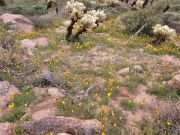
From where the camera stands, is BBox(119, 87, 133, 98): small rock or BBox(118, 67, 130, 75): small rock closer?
BBox(119, 87, 133, 98): small rock

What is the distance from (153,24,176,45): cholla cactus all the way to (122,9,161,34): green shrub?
1.45m

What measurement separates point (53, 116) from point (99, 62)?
5.65m

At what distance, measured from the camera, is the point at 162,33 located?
16656 millimetres

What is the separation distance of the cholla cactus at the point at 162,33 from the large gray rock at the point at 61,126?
9.03 meters

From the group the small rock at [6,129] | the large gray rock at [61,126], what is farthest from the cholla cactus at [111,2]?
the small rock at [6,129]

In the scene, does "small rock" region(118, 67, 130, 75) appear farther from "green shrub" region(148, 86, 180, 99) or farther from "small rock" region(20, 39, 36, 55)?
"small rock" region(20, 39, 36, 55)

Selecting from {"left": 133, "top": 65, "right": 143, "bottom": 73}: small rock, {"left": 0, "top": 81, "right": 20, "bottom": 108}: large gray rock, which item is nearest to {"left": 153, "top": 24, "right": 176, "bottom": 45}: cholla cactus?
{"left": 133, "top": 65, "right": 143, "bottom": 73}: small rock

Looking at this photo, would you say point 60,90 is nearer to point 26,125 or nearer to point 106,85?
point 106,85

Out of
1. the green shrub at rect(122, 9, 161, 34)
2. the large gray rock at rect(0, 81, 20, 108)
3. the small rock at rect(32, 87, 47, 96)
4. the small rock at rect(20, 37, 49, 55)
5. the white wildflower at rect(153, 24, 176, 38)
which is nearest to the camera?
the large gray rock at rect(0, 81, 20, 108)

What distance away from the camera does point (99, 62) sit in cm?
1432

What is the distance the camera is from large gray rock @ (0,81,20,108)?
1058 cm

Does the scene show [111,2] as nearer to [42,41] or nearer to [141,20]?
[141,20]

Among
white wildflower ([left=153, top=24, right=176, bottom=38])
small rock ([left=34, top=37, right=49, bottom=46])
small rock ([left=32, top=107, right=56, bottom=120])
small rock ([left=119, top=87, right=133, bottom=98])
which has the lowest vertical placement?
small rock ([left=34, top=37, right=49, bottom=46])

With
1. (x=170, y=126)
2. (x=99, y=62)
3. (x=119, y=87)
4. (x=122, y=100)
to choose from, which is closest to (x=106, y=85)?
(x=119, y=87)
